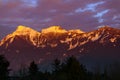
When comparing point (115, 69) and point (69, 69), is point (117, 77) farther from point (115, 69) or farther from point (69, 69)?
point (69, 69)

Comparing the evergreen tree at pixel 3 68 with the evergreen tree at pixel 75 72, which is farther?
the evergreen tree at pixel 3 68

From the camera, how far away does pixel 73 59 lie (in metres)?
68.1

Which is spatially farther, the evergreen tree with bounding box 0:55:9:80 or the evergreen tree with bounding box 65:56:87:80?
the evergreen tree with bounding box 0:55:9:80

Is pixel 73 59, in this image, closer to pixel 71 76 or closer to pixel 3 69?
pixel 71 76

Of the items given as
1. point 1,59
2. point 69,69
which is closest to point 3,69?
point 1,59

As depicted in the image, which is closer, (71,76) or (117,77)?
(71,76)

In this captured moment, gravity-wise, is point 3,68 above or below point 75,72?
above

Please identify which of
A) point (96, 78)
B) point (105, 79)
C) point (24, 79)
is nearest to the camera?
point (96, 78)

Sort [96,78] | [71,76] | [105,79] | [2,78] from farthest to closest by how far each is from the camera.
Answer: [105,79] → [96,78] → [2,78] → [71,76]

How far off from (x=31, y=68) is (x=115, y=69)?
2127cm

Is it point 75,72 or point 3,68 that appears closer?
point 75,72

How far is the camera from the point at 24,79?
306ft

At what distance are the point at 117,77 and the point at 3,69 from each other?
20764 millimetres

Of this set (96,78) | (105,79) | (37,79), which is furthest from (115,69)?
(37,79)
